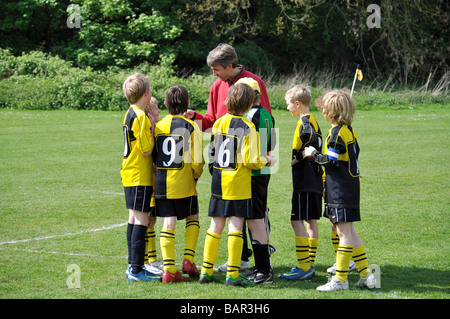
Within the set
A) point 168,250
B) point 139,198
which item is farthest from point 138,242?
point 139,198

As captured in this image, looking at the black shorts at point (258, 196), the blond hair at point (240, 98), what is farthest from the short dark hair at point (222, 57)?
the black shorts at point (258, 196)

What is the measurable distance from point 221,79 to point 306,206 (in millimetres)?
1510

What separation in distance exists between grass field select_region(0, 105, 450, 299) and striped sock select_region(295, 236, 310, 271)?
0.70 ft

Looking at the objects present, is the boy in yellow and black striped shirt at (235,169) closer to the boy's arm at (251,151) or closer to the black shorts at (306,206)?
the boy's arm at (251,151)

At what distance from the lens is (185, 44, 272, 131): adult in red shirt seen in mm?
5570

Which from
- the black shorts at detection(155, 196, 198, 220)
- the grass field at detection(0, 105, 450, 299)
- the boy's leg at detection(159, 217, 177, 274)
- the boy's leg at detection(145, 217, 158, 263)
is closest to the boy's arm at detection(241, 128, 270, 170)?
the black shorts at detection(155, 196, 198, 220)

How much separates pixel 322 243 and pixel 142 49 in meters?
26.3

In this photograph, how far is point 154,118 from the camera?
5805 millimetres

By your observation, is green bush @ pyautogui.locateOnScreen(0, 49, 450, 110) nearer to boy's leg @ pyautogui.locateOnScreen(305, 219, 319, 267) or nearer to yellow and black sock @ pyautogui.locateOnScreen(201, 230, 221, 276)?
boy's leg @ pyautogui.locateOnScreen(305, 219, 319, 267)

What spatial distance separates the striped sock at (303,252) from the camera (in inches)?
219

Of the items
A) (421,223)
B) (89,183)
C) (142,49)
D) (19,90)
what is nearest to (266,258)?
(421,223)

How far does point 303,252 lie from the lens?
5.56 m

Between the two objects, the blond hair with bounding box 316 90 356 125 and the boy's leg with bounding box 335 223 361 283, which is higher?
the blond hair with bounding box 316 90 356 125
